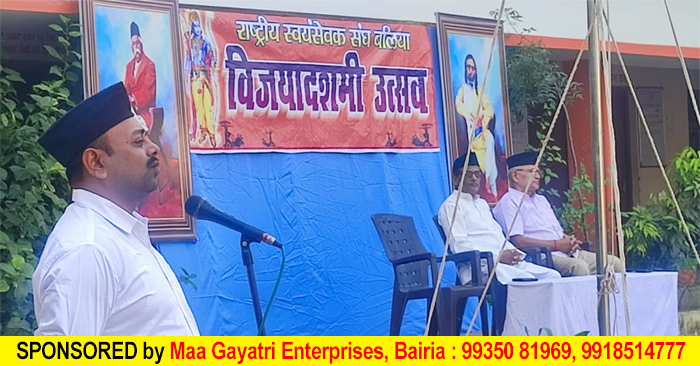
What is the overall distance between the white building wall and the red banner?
17cm

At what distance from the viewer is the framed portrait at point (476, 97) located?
5.82 metres

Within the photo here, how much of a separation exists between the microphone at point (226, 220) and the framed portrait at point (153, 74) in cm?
155

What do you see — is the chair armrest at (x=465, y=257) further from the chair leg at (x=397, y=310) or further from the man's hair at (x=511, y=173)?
the man's hair at (x=511, y=173)

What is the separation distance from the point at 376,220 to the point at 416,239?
25 centimetres

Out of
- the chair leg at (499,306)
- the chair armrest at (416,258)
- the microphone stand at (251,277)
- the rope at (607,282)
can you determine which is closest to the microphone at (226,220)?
the microphone stand at (251,277)

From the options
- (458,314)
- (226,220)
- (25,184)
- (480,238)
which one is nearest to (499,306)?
(458,314)

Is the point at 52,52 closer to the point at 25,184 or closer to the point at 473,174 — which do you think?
the point at 25,184

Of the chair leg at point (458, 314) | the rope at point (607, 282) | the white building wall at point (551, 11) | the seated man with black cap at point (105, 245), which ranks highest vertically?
the white building wall at point (551, 11)

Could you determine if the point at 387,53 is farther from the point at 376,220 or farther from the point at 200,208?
the point at 200,208

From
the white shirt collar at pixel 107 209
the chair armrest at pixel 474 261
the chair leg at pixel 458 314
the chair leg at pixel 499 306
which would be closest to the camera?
the white shirt collar at pixel 107 209

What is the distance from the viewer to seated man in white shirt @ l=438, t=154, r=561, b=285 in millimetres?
4961

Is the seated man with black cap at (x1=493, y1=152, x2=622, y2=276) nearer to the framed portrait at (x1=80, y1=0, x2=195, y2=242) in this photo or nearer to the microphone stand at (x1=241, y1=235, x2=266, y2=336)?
the framed portrait at (x1=80, y1=0, x2=195, y2=242)

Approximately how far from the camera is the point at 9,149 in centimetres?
443

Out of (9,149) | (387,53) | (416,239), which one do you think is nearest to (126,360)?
(9,149)
